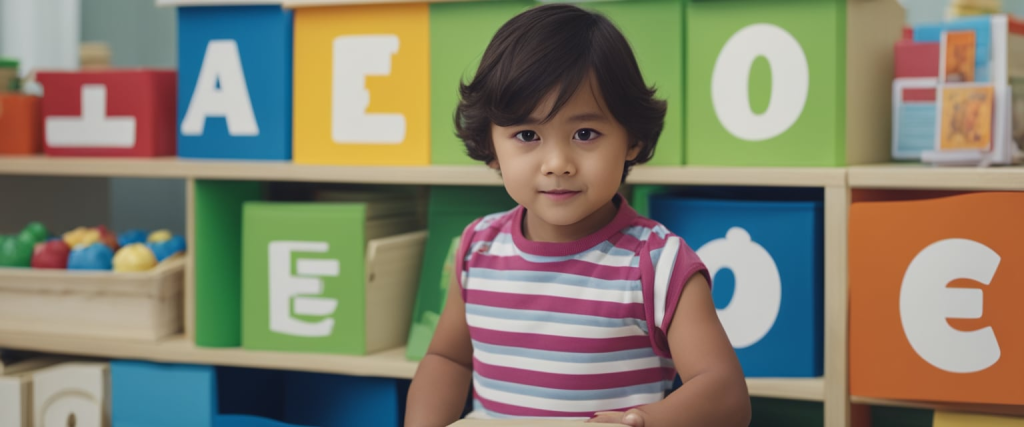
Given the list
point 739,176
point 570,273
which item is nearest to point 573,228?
point 570,273

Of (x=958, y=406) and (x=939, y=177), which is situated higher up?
(x=939, y=177)

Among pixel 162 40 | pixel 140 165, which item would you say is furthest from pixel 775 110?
pixel 162 40

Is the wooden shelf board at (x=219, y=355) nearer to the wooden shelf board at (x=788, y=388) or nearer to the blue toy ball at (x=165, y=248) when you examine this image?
the blue toy ball at (x=165, y=248)

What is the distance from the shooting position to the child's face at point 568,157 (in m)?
0.95

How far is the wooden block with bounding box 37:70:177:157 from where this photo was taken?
158 cm

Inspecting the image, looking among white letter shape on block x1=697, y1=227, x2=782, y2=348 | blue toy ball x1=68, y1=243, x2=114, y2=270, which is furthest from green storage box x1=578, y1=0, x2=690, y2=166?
blue toy ball x1=68, y1=243, x2=114, y2=270

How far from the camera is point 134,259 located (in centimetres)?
157

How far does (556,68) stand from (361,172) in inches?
21.4

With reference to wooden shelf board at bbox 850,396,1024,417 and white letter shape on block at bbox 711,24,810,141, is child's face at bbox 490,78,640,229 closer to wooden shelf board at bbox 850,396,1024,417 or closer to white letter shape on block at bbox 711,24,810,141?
white letter shape on block at bbox 711,24,810,141

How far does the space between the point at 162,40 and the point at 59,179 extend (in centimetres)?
33

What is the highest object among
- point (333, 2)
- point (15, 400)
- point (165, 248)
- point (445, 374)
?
point (333, 2)

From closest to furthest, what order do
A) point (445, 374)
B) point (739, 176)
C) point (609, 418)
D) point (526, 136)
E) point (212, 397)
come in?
1. point (609, 418)
2. point (526, 136)
3. point (445, 374)
4. point (739, 176)
5. point (212, 397)

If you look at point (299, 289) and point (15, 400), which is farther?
point (15, 400)

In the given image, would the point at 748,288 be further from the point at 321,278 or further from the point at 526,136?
the point at 321,278
